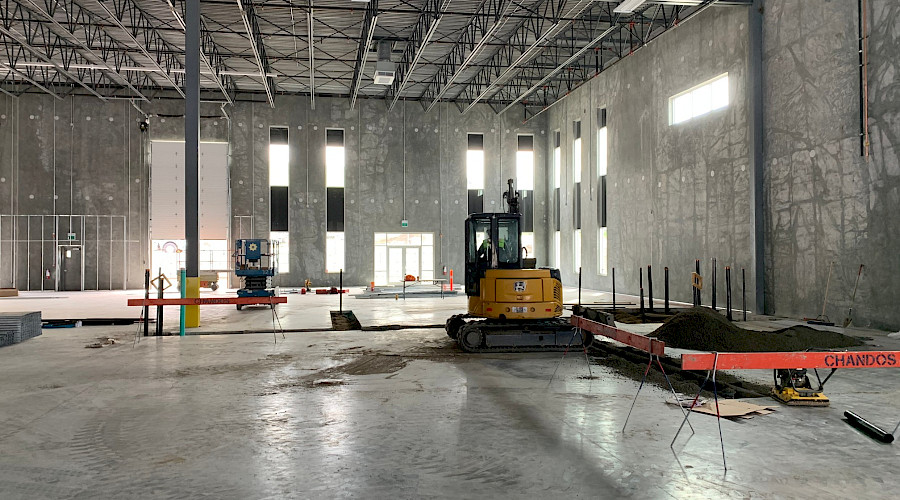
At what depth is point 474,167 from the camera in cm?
3647

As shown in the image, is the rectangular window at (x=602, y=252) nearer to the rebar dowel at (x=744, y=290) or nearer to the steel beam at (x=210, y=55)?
the rebar dowel at (x=744, y=290)

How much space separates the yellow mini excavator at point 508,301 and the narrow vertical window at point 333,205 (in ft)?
75.9

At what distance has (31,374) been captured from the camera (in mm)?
9539

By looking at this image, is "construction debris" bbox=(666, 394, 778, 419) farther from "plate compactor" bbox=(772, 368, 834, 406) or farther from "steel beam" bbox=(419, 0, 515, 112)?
"steel beam" bbox=(419, 0, 515, 112)

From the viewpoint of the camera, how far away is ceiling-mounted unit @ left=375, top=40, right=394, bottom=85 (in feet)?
81.4

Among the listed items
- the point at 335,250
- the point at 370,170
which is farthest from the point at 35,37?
the point at 335,250

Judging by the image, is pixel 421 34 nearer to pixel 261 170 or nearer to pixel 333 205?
pixel 333 205

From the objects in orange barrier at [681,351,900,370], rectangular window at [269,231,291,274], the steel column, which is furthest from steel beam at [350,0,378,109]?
orange barrier at [681,351,900,370]

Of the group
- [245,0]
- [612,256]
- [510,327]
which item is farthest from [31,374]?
[612,256]

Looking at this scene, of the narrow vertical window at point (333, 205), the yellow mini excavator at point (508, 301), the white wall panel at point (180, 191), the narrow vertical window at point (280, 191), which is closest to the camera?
the yellow mini excavator at point (508, 301)

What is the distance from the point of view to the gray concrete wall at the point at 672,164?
19406mm

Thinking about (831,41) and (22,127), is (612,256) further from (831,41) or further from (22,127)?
(22,127)

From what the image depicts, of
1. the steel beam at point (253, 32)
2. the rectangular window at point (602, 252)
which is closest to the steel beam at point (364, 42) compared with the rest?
the steel beam at point (253, 32)

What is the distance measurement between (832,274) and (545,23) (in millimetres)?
14064
